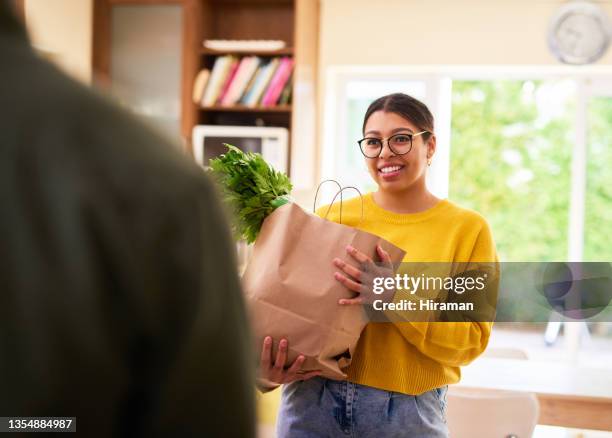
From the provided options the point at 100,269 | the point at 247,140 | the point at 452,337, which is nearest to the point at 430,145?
the point at 452,337

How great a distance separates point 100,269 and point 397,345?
1110 mm

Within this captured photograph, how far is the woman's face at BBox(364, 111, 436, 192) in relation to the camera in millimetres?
1511

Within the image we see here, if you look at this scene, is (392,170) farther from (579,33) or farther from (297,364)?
(579,33)

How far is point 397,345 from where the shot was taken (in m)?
1.38

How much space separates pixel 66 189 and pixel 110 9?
4690 millimetres

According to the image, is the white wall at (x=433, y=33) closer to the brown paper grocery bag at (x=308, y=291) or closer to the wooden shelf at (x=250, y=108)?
the wooden shelf at (x=250, y=108)

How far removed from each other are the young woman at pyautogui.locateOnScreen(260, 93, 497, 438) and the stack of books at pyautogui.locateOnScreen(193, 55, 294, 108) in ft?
9.80

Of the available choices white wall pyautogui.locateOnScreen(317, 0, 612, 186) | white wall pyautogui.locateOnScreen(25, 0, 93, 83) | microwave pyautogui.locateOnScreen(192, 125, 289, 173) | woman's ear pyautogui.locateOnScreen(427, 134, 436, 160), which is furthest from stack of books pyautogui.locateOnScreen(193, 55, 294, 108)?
woman's ear pyautogui.locateOnScreen(427, 134, 436, 160)

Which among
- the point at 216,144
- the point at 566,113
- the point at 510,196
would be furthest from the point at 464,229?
the point at 510,196

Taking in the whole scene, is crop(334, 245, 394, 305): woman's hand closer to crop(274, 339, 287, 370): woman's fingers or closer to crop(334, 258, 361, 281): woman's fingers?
crop(334, 258, 361, 281): woman's fingers

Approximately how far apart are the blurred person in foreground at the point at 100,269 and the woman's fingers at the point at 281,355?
977 millimetres

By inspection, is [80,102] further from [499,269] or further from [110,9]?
[110,9]

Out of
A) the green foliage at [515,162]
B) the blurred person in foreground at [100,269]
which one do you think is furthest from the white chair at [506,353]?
the green foliage at [515,162]

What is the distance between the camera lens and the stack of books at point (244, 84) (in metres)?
4.43
